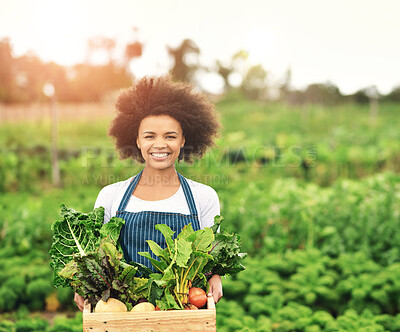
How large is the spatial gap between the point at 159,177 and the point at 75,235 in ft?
1.53

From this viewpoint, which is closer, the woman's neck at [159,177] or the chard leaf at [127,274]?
the chard leaf at [127,274]

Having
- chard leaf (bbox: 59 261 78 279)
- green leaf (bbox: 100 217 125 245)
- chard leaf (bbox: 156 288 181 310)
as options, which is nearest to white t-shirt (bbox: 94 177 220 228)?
green leaf (bbox: 100 217 125 245)

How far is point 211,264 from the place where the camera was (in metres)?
1.85

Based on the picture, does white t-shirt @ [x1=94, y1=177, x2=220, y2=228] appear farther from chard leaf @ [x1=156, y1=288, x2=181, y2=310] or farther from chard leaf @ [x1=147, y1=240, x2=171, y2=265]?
chard leaf @ [x1=156, y1=288, x2=181, y2=310]

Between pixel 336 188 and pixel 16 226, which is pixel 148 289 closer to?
pixel 16 226

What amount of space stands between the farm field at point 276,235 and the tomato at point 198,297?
3.20 ft

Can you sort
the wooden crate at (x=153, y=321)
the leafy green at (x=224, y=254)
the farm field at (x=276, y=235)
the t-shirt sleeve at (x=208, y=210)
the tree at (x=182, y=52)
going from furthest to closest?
the tree at (x=182, y=52)
the farm field at (x=276, y=235)
the t-shirt sleeve at (x=208, y=210)
the leafy green at (x=224, y=254)
the wooden crate at (x=153, y=321)

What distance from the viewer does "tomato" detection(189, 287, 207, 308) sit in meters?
1.73

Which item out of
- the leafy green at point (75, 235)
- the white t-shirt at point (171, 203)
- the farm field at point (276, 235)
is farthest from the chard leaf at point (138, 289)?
the farm field at point (276, 235)

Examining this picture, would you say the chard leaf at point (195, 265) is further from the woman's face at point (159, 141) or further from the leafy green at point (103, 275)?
the woman's face at point (159, 141)

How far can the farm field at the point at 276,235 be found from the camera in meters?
3.57

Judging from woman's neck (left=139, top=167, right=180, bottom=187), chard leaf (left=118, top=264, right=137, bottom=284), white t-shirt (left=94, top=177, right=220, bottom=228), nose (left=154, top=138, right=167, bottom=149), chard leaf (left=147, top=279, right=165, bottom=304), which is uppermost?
nose (left=154, top=138, right=167, bottom=149)

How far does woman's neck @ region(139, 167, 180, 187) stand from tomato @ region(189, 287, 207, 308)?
1.89ft

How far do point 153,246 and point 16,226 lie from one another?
3.70 m
